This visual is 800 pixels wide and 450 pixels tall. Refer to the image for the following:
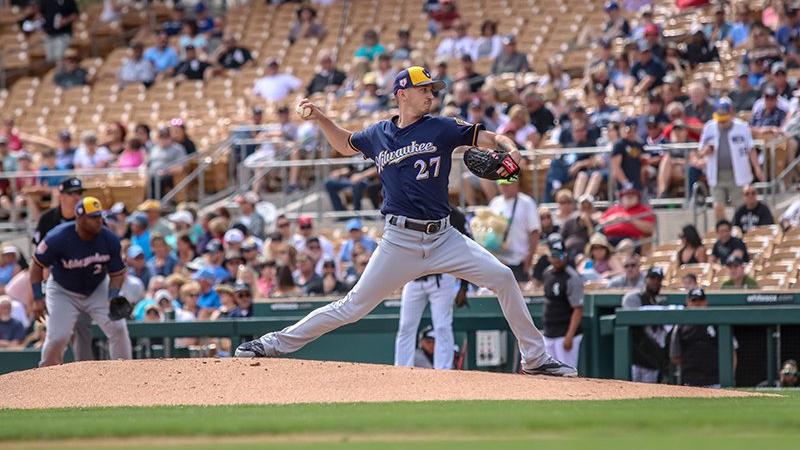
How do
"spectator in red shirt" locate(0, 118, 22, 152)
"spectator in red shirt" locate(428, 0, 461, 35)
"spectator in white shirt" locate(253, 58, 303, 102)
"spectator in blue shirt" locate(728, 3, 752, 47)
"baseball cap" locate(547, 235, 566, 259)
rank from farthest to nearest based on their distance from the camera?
"spectator in red shirt" locate(428, 0, 461, 35) < "spectator in white shirt" locate(253, 58, 303, 102) < "spectator in red shirt" locate(0, 118, 22, 152) < "spectator in blue shirt" locate(728, 3, 752, 47) < "baseball cap" locate(547, 235, 566, 259)

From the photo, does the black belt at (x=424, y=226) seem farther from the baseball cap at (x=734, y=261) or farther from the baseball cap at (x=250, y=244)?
the baseball cap at (x=250, y=244)

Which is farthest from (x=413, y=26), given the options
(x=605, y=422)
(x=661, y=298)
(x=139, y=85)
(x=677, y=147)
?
(x=605, y=422)

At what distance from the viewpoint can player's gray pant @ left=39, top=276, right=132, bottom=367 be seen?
13.2 meters

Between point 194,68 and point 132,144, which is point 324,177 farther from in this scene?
point 194,68

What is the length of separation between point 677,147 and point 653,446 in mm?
11109

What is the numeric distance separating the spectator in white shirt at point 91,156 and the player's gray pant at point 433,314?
10.2 meters

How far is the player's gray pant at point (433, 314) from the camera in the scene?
13.7 meters

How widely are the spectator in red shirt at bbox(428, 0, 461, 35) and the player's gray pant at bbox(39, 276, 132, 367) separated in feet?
41.7

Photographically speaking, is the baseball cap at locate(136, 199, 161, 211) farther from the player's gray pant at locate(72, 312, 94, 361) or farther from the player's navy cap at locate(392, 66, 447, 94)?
the player's navy cap at locate(392, 66, 447, 94)

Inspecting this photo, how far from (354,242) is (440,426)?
10.3m

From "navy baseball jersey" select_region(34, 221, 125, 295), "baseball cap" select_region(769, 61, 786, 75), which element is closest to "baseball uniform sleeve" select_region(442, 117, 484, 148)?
"navy baseball jersey" select_region(34, 221, 125, 295)

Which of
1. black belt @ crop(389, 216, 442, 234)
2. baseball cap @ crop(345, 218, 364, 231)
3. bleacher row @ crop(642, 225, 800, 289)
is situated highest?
black belt @ crop(389, 216, 442, 234)

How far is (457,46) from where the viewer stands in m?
24.0

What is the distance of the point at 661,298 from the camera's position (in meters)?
15.0
